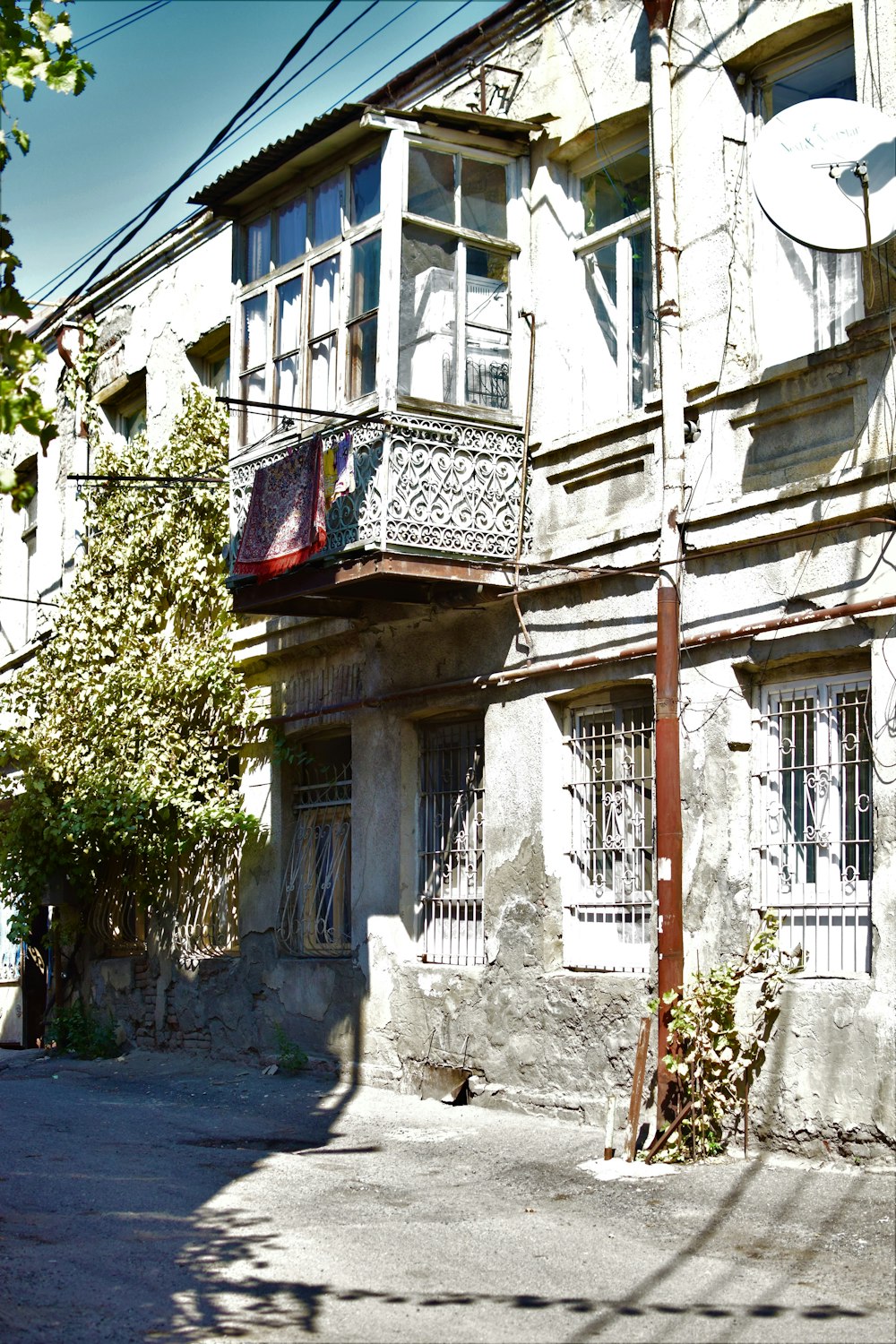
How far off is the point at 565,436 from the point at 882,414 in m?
2.76

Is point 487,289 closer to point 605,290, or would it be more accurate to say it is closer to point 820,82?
point 605,290

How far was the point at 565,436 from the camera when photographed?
11.0 m

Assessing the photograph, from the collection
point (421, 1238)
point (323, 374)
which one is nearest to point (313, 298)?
point (323, 374)

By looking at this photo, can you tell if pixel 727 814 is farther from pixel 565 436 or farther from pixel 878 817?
pixel 565 436

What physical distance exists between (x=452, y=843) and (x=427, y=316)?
151 inches

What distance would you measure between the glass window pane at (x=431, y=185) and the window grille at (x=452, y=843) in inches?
147

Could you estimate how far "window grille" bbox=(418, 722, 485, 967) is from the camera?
11.7 metres

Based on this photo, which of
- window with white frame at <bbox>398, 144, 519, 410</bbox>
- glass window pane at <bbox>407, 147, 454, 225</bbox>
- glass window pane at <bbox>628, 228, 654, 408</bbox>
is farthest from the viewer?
glass window pane at <bbox>407, 147, 454, 225</bbox>

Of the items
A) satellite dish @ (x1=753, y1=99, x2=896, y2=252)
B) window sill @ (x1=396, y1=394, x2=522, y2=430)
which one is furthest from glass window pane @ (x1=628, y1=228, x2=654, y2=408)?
satellite dish @ (x1=753, y1=99, x2=896, y2=252)

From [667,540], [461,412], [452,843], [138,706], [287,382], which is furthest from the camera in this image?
[138,706]

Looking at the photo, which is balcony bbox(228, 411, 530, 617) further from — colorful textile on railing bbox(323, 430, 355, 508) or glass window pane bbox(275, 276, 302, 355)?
glass window pane bbox(275, 276, 302, 355)

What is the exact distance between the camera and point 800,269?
9727mm

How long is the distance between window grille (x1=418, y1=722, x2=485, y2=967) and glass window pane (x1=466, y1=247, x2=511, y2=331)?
9.71ft

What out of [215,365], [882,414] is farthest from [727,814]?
[215,365]
